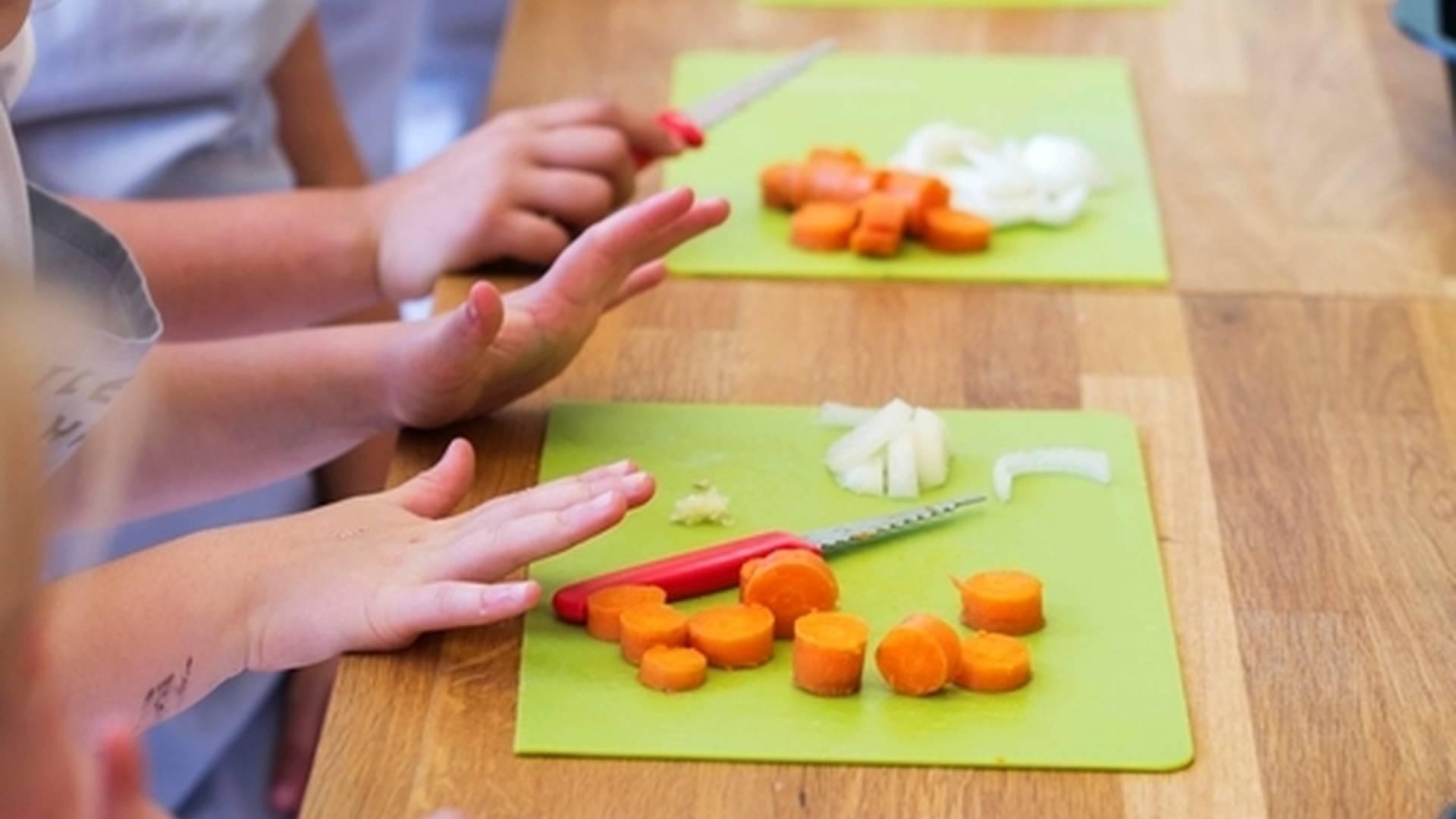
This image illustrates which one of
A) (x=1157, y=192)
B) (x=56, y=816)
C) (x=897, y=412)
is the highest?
(x=56, y=816)

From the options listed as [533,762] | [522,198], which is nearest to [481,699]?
[533,762]

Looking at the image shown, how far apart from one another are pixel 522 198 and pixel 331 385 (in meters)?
0.18

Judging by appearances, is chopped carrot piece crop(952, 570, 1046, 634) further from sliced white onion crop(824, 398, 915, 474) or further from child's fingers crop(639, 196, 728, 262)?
child's fingers crop(639, 196, 728, 262)

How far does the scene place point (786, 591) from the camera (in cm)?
99

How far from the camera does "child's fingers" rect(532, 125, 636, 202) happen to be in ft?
4.48

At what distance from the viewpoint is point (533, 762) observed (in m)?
0.91

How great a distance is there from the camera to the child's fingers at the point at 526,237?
133cm

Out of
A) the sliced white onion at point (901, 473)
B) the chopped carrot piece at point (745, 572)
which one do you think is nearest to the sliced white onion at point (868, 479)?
the sliced white onion at point (901, 473)

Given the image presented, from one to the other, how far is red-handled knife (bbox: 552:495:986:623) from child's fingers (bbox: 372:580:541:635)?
35mm

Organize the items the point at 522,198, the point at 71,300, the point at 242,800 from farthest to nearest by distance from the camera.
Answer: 1. the point at 242,800
2. the point at 522,198
3. the point at 71,300

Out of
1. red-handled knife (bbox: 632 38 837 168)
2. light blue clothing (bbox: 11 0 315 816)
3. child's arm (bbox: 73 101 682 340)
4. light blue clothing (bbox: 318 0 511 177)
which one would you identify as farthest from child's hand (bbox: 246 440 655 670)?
light blue clothing (bbox: 318 0 511 177)

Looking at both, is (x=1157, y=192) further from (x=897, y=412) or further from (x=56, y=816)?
(x=56, y=816)

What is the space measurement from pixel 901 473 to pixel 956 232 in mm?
284

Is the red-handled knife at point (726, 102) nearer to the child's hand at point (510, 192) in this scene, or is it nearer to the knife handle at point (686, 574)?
the child's hand at point (510, 192)
